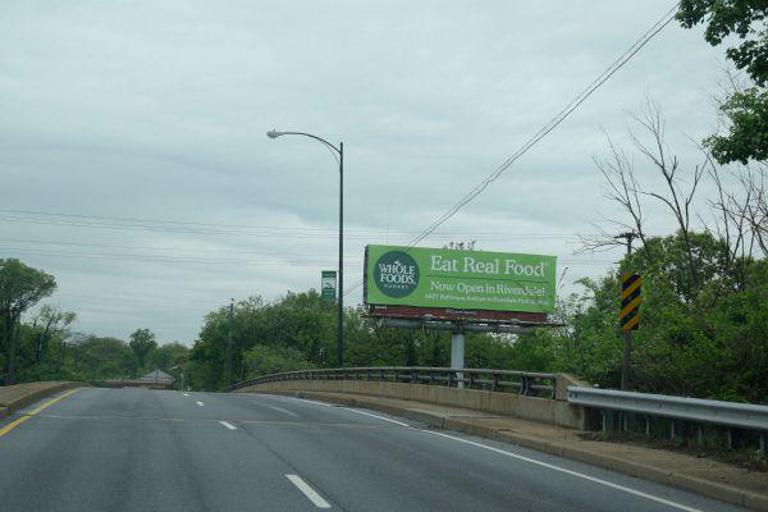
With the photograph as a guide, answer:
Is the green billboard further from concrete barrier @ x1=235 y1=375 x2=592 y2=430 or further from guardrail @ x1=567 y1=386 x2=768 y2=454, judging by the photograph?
guardrail @ x1=567 y1=386 x2=768 y2=454

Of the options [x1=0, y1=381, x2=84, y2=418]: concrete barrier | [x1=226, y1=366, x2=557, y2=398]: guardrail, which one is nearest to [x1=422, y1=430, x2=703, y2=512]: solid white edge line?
[x1=226, y1=366, x2=557, y2=398]: guardrail

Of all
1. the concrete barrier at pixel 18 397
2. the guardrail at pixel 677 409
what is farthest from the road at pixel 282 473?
the guardrail at pixel 677 409

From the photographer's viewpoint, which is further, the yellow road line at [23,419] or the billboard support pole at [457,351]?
the billboard support pole at [457,351]

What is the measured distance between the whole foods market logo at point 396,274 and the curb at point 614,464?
112 feet

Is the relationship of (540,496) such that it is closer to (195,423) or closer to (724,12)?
(724,12)

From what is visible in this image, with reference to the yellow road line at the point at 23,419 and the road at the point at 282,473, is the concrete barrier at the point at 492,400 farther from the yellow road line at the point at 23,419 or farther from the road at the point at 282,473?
the yellow road line at the point at 23,419

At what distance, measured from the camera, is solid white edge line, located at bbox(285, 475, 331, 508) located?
8.76 m

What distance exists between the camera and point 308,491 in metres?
9.44

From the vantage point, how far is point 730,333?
14953 mm

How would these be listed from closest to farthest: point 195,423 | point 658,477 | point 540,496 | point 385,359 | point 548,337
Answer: point 540,496 < point 658,477 < point 195,423 < point 548,337 < point 385,359

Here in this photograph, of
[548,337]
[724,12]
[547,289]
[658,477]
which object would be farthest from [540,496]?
[547,289]

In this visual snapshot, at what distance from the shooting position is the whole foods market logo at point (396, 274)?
5569 cm

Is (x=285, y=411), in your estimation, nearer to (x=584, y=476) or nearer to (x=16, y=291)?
(x=584, y=476)

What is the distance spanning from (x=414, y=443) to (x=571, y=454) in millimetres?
2841
